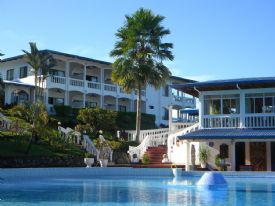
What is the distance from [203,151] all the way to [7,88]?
22.0 m

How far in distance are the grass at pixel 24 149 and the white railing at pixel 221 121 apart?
27.8 ft

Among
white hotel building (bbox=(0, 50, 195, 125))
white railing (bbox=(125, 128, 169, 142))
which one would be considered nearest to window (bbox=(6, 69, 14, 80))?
white hotel building (bbox=(0, 50, 195, 125))

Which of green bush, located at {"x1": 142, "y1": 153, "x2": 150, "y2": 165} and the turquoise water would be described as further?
green bush, located at {"x1": 142, "y1": 153, "x2": 150, "y2": 165}

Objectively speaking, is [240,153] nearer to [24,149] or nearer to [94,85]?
[24,149]

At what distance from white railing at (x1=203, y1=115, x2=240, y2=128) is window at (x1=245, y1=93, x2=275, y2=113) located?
3.11 feet

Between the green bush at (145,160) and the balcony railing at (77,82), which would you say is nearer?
the green bush at (145,160)

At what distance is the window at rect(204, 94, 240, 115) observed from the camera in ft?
103

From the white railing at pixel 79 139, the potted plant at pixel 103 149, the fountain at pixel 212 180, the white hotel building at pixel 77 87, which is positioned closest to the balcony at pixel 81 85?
the white hotel building at pixel 77 87

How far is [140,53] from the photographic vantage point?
38.2 metres

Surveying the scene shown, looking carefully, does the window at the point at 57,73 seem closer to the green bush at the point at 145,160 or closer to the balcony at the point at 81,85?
the balcony at the point at 81,85

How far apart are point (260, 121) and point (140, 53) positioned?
12.0 meters

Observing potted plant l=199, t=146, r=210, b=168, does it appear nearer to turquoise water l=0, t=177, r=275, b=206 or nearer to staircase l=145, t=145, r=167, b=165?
staircase l=145, t=145, r=167, b=165

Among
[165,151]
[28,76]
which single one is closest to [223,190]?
[165,151]

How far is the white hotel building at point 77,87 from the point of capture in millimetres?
46719
